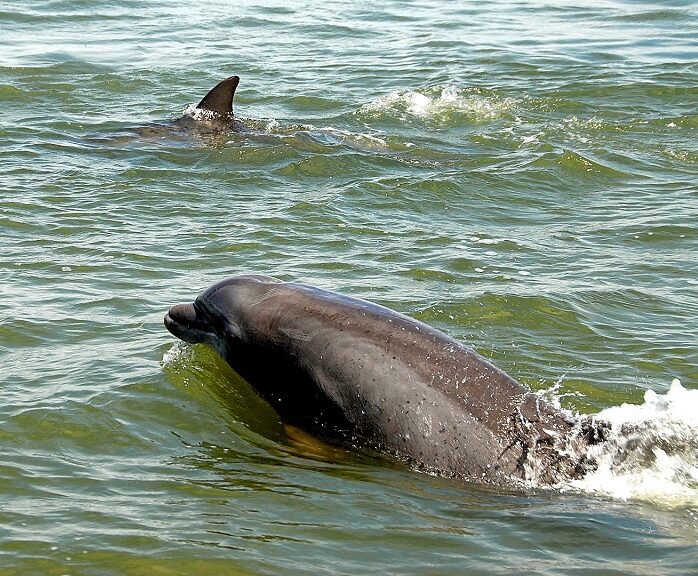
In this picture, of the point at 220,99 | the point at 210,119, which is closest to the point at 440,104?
the point at 220,99

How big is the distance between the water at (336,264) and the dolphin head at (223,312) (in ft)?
1.03

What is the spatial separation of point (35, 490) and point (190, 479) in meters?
0.97

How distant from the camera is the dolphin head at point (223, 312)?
889 cm

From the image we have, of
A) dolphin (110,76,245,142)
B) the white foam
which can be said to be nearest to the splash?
the white foam

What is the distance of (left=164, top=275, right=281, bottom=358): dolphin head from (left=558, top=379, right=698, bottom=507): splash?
261 centimetres

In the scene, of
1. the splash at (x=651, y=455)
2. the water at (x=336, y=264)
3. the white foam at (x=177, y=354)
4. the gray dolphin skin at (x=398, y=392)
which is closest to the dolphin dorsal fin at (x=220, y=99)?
the water at (x=336, y=264)

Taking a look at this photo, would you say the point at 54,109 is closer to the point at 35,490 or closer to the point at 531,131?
the point at 531,131

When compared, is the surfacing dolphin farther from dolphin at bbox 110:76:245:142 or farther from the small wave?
the small wave

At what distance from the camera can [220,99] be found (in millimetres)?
18438

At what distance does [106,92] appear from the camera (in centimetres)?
2150

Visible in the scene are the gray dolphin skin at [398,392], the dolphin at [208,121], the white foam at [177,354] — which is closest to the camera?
the gray dolphin skin at [398,392]

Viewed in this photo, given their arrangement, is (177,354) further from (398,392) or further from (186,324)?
(398,392)

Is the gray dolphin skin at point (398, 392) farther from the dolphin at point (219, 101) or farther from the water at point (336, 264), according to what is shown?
the dolphin at point (219, 101)

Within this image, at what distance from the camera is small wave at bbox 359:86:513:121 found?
65.5ft
